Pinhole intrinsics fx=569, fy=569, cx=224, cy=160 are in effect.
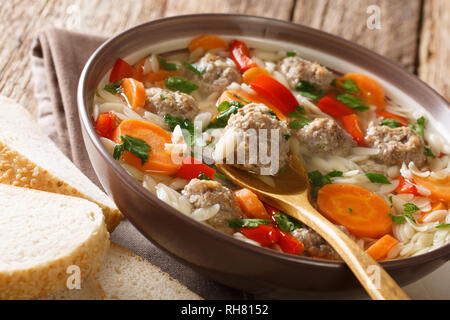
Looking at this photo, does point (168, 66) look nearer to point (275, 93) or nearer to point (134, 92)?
point (134, 92)

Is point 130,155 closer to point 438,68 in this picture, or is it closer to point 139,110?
point 139,110

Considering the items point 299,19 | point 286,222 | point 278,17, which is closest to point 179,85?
point 286,222

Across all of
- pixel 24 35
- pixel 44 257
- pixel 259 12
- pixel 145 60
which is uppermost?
pixel 259 12

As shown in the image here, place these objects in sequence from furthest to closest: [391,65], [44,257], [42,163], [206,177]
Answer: [391,65] → [42,163] → [206,177] → [44,257]

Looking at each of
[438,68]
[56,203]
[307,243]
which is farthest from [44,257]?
[438,68]

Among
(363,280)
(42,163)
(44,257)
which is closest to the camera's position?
(363,280)

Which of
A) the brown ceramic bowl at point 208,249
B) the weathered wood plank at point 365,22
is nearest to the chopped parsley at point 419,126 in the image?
the brown ceramic bowl at point 208,249

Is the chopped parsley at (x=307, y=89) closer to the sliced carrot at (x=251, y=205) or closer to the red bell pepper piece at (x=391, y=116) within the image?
the red bell pepper piece at (x=391, y=116)
